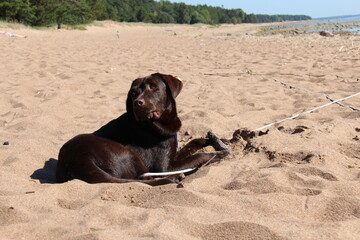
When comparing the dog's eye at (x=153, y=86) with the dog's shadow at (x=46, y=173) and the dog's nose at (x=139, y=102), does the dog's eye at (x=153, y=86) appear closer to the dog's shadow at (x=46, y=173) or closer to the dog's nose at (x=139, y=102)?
the dog's nose at (x=139, y=102)

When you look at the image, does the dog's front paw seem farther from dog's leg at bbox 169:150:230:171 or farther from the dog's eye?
the dog's eye

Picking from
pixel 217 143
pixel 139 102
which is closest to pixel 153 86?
pixel 139 102

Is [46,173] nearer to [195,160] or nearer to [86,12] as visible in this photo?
[195,160]

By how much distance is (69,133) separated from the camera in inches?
197

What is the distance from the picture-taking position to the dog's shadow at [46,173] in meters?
3.71

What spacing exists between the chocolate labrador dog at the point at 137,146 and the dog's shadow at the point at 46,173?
9.7 inches

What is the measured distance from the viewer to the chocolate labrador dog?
3430 mm

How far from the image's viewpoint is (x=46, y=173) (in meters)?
3.86

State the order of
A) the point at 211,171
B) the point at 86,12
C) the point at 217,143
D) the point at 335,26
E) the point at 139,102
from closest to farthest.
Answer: the point at 211,171
the point at 139,102
the point at 217,143
the point at 335,26
the point at 86,12

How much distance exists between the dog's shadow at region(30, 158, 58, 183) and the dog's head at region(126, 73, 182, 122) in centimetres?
96

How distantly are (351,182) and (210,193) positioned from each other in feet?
3.36

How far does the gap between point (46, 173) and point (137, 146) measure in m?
0.93

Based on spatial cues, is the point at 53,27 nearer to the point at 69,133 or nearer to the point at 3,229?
the point at 69,133

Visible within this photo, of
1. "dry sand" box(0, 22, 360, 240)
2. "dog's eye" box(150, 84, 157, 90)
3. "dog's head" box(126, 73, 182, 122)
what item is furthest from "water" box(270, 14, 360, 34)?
"dog's eye" box(150, 84, 157, 90)
